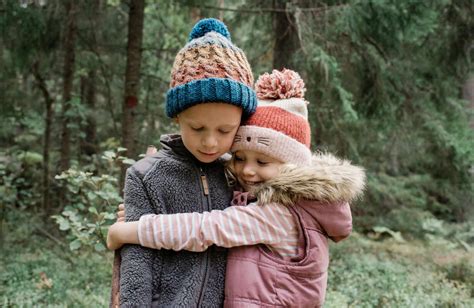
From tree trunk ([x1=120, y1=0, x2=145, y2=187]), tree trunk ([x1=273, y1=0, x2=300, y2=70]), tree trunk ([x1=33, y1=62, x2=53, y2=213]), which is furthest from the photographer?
tree trunk ([x1=33, y1=62, x2=53, y2=213])

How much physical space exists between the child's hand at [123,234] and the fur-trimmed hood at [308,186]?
0.51m

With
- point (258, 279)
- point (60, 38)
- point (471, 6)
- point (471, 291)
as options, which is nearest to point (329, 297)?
point (471, 291)

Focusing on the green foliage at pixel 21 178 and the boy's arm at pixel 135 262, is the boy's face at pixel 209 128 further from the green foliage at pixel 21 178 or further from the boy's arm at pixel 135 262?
the green foliage at pixel 21 178

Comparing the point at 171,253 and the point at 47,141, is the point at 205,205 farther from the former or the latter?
the point at 47,141

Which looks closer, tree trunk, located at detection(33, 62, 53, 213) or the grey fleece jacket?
the grey fleece jacket

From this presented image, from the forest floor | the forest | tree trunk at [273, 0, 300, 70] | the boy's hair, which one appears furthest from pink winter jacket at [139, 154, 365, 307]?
tree trunk at [273, 0, 300, 70]

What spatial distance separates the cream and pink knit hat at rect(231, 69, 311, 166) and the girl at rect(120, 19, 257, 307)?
6 centimetres

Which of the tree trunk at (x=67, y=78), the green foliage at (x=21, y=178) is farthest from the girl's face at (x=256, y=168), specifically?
the green foliage at (x=21, y=178)

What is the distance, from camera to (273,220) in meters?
2.04

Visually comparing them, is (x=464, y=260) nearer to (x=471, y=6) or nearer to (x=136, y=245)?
(x=471, y=6)

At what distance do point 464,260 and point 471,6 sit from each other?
3.82 metres

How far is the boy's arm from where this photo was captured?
6.18 feet

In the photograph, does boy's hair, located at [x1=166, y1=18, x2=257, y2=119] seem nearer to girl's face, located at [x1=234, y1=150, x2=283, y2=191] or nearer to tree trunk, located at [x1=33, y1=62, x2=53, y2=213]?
girl's face, located at [x1=234, y1=150, x2=283, y2=191]

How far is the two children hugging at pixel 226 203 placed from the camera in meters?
1.94
